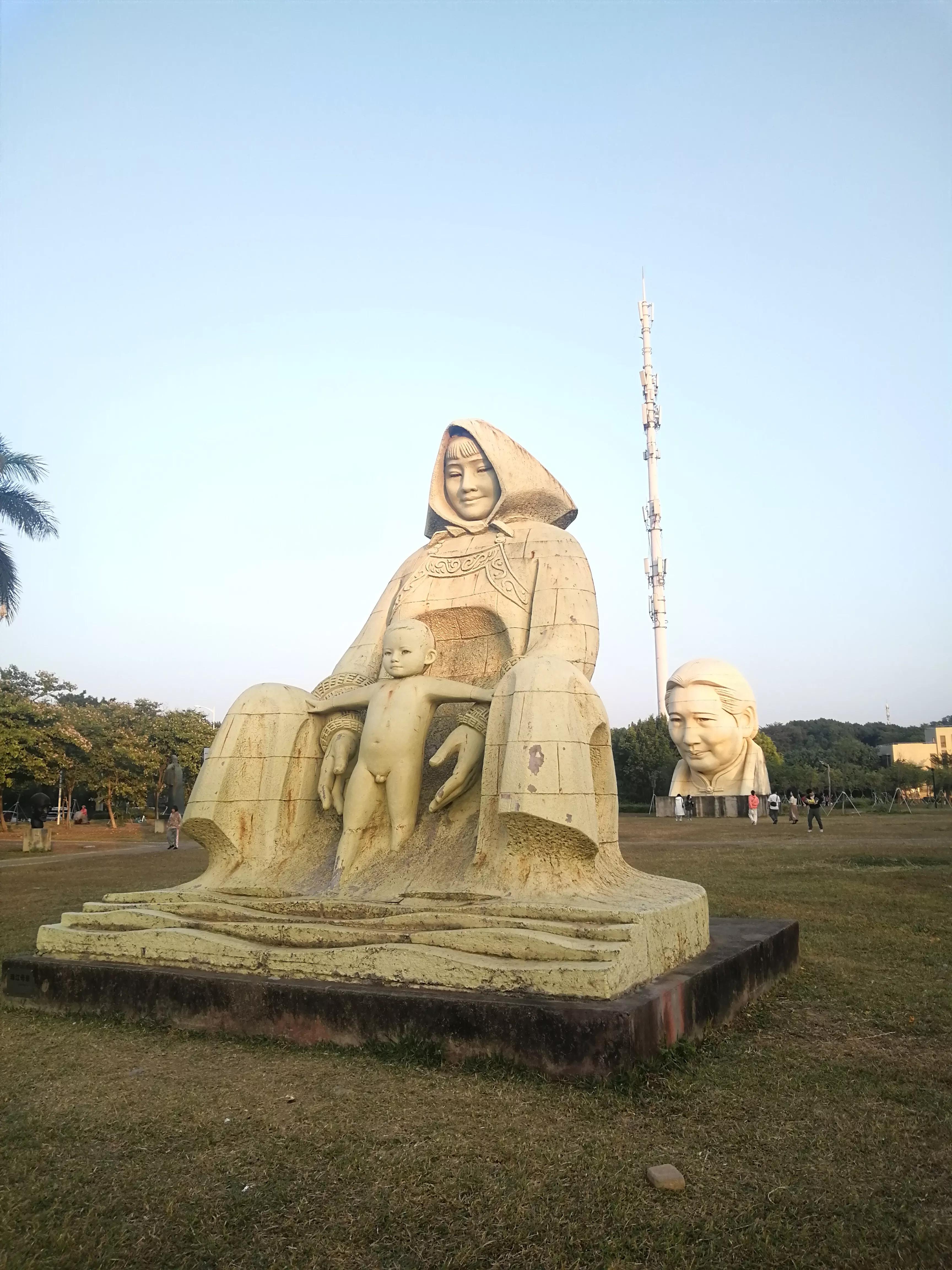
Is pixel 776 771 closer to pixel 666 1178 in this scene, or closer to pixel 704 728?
pixel 704 728

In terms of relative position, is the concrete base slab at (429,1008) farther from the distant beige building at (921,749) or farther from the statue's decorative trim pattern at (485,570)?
the distant beige building at (921,749)

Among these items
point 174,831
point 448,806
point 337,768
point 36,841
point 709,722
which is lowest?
point 36,841

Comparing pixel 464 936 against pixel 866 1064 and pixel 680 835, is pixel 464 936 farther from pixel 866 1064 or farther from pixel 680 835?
pixel 680 835

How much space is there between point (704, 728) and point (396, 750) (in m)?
21.7

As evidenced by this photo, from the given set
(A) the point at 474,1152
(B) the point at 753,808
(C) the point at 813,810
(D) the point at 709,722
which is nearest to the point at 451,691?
(A) the point at 474,1152

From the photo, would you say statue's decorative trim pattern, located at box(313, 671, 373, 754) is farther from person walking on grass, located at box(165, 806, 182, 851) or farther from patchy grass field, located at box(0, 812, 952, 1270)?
person walking on grass, located at box(165, 806, 182, 851)

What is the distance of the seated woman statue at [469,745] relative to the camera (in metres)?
4.36

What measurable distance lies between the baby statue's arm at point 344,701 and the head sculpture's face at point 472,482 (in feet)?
5.17

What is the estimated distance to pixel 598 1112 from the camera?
3059 millimetres

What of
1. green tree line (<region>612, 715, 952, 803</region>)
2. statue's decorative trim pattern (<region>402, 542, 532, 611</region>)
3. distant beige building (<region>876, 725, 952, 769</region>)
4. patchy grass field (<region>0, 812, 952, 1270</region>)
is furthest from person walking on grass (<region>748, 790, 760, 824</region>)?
distant beige building (<region>876, 725, 952, 769</region>)

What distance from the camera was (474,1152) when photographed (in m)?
2.74

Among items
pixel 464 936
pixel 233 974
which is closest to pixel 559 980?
pixel 464 936

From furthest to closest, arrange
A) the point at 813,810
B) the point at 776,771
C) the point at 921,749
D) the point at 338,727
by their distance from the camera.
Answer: the point at 921,749
the point at 776,771
the point at 813,810
the point at 338,727

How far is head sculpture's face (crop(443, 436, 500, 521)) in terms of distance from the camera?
21.1 feet
